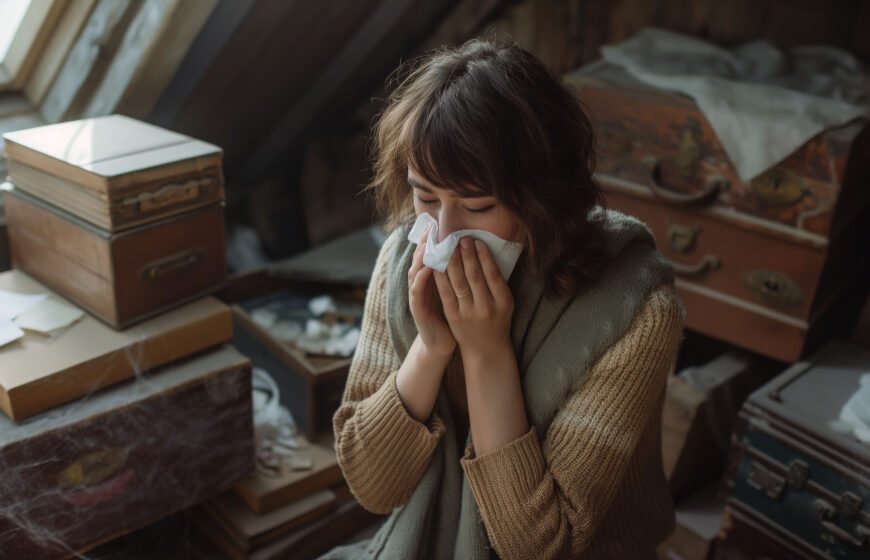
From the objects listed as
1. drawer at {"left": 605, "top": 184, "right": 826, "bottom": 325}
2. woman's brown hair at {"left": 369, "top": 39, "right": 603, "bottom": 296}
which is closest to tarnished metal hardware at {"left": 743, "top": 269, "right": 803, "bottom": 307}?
drawer at {"left": 605, "top": 184, "right": 826, "bottom": 325}

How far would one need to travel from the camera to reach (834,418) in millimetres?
1363

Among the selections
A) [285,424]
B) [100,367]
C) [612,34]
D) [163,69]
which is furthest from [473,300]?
[612,34]

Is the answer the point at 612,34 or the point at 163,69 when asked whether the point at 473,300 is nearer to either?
the point at 163,69

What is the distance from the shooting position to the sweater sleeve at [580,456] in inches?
39.0

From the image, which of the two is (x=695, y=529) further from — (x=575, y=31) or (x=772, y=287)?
(x=575, y=31)

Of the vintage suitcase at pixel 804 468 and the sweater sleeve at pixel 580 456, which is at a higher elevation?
the sweater sleeve at pixel 580 456

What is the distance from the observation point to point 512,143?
923 mm

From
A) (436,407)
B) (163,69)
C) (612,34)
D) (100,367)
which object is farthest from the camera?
(612,34)

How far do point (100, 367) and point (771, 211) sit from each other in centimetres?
123

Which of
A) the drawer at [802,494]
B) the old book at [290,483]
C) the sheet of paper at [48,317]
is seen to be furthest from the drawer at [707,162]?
the sheet of paper at [48,317]

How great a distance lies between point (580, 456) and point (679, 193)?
85cm

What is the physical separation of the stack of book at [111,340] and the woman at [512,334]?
1.20 ft

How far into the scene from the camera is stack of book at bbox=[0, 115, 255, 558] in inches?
47.6

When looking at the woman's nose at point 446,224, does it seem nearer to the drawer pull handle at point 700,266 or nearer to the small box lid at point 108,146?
the small box lid at point 108,146
